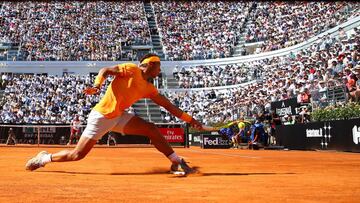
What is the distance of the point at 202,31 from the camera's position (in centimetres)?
5778

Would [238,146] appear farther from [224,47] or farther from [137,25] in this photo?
[137,25]

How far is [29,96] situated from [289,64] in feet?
81.5

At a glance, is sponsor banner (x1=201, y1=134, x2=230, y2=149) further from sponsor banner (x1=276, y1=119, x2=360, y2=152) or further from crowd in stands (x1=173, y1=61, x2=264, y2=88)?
crowd in stands (x1=173, y1=61, x2=264, y2=88)

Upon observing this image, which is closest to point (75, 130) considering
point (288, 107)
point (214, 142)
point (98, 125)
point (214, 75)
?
point (214, 142)

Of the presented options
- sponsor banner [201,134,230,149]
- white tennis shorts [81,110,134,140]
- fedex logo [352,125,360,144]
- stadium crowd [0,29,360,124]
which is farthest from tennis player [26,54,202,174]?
sponsor banner [201,134,230,149]

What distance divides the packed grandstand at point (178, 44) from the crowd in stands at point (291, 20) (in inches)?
4.7

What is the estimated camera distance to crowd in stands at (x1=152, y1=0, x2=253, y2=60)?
55.8 meters

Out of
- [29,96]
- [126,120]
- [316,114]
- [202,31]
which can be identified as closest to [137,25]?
[202,31]

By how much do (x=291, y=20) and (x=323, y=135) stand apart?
27.9 metres

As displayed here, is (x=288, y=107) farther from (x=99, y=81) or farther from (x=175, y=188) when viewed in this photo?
(x=175, y=188)

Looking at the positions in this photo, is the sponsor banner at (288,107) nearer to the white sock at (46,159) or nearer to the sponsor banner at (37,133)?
the sponsor banner at (37,133)

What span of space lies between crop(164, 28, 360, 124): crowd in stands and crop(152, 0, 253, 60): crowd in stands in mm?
5883

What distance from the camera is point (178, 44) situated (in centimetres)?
5772

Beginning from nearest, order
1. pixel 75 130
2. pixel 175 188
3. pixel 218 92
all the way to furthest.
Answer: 1. pixel 175 188
2. pixel 75 130
3. pixel 218 92
